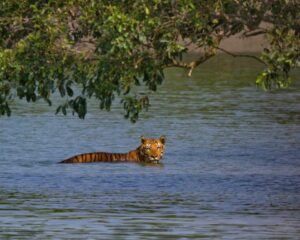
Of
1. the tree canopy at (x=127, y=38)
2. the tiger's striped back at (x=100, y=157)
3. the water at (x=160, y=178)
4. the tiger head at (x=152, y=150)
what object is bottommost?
the water at (x=160, y=178)

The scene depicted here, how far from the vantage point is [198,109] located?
62.2 metres

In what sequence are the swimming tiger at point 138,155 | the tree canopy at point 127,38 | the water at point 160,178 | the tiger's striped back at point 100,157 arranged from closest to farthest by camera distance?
the tree canopy at point 127,38 < the water at point 160,178 < the swimming tiger at point 138,155 < the tiger's striped back at point 100,157

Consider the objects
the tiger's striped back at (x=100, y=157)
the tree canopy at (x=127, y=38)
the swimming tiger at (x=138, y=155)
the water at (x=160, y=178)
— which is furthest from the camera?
the tiger's striped back at (x=100, y=157)

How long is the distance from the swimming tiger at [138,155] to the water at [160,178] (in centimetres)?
52

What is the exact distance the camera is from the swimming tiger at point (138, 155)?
130ft

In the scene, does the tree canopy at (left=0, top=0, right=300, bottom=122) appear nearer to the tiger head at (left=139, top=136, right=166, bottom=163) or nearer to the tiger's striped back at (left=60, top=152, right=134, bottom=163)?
the tiger head at (left=139, top=136, right=166, bottom=163)

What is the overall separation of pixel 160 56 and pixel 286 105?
36.5 metres

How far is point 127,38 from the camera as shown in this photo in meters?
28.1

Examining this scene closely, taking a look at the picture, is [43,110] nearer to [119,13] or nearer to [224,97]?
[224,97]

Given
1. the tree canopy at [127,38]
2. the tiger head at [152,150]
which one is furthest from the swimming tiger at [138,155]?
the tree canopy at [127,38]

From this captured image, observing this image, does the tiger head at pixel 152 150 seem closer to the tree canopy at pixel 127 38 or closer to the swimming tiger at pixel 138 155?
the swimming tiger at pixel 138 155

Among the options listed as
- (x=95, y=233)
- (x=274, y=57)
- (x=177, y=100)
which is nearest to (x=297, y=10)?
(x=274, y=57)

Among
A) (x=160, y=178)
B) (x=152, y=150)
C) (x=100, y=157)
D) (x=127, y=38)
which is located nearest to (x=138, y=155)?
(x=152, y=150)

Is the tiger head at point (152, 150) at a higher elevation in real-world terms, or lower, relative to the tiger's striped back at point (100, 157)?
higher
